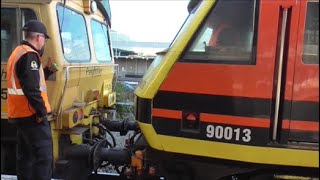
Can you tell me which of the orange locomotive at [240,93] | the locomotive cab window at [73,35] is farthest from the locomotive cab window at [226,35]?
the locomotive cab window at [73,35]

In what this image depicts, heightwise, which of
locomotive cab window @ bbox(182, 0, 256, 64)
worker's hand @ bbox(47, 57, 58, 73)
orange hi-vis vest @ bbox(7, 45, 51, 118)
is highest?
locomotive cab window @ bbox(182, 0, 256, 64)

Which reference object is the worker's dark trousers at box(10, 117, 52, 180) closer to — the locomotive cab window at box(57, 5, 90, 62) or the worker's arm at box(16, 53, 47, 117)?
the worker's arm at box(16, 53, 47, 117)

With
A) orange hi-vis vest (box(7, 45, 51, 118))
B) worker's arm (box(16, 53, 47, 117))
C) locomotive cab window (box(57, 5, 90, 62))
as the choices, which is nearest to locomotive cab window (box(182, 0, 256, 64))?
worker's arm (box(16, 53, 47, 117))

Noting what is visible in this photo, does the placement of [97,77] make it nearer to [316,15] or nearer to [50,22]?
[50,22]

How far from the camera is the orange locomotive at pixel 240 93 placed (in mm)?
3090

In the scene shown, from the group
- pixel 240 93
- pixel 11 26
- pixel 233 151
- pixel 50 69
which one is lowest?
pixel 233 151

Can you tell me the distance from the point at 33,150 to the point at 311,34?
2.66m

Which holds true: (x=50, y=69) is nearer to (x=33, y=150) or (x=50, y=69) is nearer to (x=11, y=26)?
(x=11, y=26)

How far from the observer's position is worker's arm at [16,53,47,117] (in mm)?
3662

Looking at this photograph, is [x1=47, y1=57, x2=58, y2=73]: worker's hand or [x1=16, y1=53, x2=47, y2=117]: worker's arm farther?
[x1=47, y1=57, x2=58, y2=73]: worker's hand

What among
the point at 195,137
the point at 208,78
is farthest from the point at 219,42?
the point at 195,137

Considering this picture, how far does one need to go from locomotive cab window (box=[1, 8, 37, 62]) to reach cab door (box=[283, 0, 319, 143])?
269 cm

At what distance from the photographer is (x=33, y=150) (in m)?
3.89

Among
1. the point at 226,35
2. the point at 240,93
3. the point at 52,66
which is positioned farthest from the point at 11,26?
the point at 240,93
